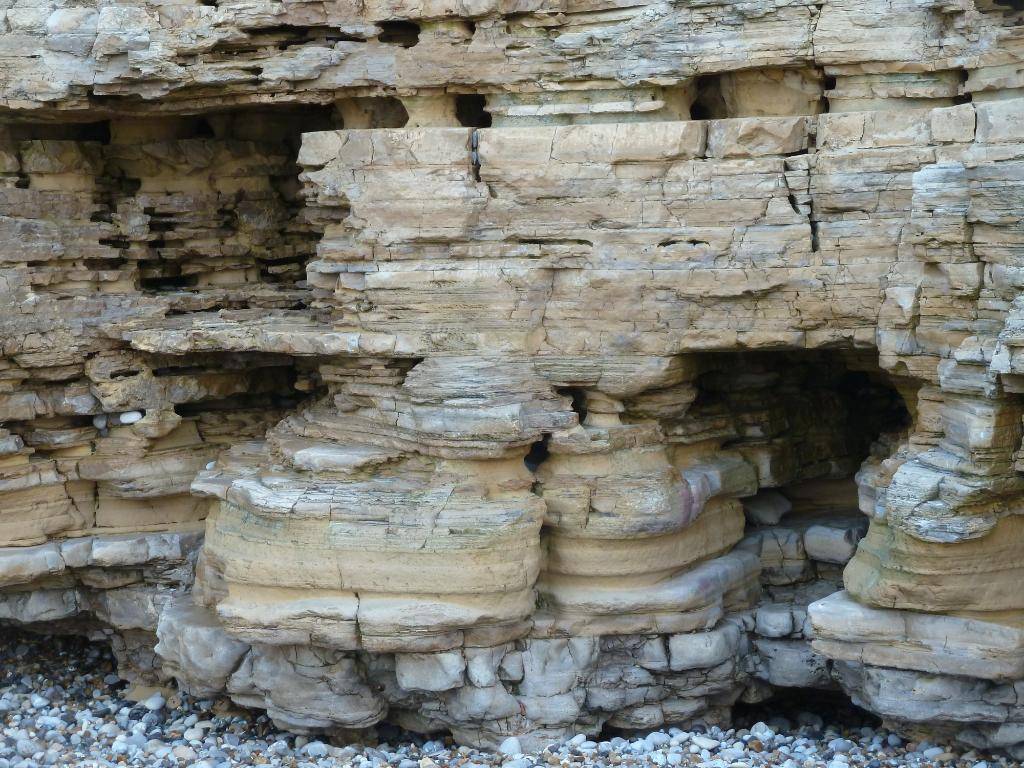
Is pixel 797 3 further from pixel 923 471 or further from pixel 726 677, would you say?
pixel 726 677

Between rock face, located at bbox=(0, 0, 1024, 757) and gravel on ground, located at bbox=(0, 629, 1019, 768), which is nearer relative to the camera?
rock face, located at bbox=(0, 0, 1024, 757)

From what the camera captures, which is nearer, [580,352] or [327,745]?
[580,352]

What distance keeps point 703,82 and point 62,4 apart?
4.80 meters

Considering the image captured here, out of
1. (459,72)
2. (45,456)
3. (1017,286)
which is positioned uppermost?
(459,72)

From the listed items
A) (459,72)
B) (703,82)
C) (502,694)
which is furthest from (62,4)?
(502,694)

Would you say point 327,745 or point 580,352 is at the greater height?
point 580,352

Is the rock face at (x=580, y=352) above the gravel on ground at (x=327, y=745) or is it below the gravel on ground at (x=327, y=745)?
above

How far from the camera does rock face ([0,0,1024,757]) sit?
879 centimetres

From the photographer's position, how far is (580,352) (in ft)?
31.3

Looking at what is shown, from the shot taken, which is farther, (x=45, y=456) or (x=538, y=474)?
(x=45, y=456)

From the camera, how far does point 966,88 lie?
870cm

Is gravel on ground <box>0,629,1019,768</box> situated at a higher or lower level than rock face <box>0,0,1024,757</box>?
lower

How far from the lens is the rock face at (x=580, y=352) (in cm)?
879

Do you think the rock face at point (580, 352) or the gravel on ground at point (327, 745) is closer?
the rock face at point (580, 352)
